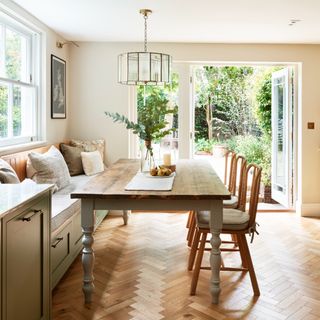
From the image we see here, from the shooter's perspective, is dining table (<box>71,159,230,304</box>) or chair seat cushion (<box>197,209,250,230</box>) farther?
chair seat cushion (<box>197,209,250,230</box>)

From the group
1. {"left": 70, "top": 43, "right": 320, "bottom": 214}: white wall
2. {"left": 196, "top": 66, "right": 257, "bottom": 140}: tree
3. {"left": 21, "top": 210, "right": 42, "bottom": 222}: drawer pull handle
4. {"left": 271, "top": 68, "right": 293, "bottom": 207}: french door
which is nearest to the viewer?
{"left": 21, "top": 210, "right": 42, "bottom": 222}: drawer pull handle

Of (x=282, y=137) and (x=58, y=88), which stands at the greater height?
(x=58, y=88)

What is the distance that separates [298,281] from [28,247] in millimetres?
2078

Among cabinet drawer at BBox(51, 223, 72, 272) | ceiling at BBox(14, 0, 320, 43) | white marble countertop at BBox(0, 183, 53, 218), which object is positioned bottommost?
cabinet drawer at BBox(51, 223, 72, 272)

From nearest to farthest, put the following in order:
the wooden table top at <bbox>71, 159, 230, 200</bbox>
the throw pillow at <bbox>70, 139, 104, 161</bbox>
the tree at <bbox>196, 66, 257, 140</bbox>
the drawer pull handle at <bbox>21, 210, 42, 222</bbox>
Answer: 1. the drawer pull handle at <bbox>21, 210, 42, 222</bbox>
2. the wooden table top at <bbox>71, 159, 230, 200</bbox>
3. the throw pillow at <bbox>70, 139, 104, 161</bbox>
4. the tree at <bbox>196, 66, 257, 140</bbox>

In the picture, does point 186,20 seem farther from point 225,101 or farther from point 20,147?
point 225,101

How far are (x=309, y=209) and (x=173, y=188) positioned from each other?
3.25 m

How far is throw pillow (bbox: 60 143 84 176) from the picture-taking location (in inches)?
183

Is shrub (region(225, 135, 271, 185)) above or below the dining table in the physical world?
above

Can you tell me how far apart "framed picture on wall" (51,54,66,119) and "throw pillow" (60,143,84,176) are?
0.40 meters

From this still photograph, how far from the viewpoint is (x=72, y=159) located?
4.68m

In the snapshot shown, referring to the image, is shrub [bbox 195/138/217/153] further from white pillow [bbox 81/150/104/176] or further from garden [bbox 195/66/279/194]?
white pillow [bbox 81/150/104/176]

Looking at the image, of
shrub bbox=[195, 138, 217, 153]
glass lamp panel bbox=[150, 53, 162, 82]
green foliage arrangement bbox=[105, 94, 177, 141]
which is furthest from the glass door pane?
green foliage arrangement bbox=[105, 94, 177, 141]

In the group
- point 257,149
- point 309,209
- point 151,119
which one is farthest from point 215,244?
point 257,149
